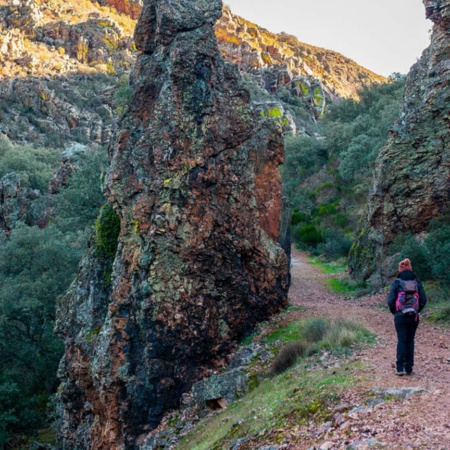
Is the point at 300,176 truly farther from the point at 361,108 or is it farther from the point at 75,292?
the point at 75,292

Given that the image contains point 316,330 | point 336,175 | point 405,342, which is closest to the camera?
point 405,342

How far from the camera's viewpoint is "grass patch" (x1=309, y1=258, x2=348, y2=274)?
2236cm

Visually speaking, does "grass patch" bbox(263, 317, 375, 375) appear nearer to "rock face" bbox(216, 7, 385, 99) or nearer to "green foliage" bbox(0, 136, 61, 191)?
"green foliage" bbox(0, 136, 61, 191)

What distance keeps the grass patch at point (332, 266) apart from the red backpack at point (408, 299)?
47.5 ft

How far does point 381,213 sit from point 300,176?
23.7 meters

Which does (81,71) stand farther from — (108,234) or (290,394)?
(290,394)

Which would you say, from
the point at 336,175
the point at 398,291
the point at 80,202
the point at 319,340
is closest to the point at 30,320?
the point at 80,202

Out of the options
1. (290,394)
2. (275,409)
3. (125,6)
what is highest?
(125,6)

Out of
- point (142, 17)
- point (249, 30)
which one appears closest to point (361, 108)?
point (142, 17)

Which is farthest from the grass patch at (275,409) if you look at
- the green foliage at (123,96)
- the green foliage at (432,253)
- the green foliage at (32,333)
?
the green foliage at (32,333)

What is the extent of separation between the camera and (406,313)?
7227 millimetres

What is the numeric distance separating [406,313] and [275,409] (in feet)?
8.05

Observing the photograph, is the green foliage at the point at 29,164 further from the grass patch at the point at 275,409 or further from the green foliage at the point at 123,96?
the grass patch at the point at 275,409

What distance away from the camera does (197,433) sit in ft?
29.0
